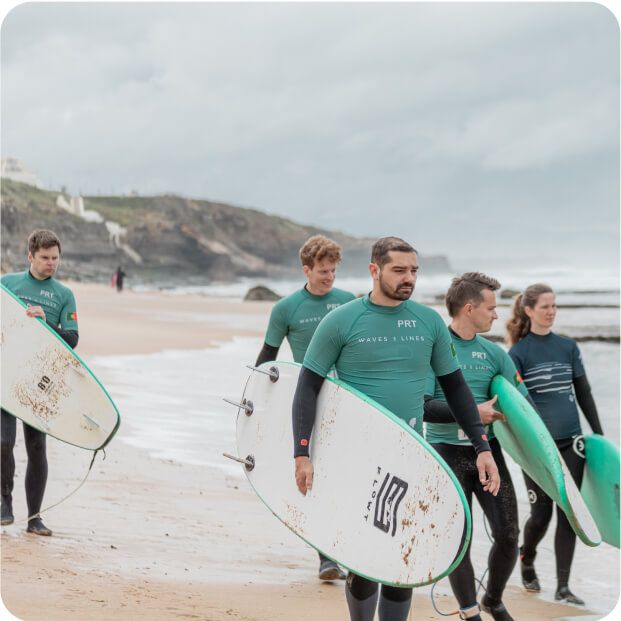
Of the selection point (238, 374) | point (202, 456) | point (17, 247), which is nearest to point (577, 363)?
point (202, 456)

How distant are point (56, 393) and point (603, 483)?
10.2 ft

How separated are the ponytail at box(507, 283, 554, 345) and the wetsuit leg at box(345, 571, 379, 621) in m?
1.85

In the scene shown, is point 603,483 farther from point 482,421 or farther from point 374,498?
point 374,498

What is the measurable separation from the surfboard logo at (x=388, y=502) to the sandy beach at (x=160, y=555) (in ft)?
3.20

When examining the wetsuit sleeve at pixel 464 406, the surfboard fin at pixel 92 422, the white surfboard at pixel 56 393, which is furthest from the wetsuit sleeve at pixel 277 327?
the wetsuit sleeve at pixel 464 406

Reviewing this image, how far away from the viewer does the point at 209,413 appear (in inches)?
378

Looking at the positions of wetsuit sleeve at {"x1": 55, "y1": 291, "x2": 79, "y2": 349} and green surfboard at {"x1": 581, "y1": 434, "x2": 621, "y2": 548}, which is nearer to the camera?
green surfboard at {"x1": 581, "y1": 434, "x2": 621, "y2": 548}

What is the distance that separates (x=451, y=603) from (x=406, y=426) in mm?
1644

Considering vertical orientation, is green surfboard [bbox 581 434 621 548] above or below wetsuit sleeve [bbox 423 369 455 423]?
below

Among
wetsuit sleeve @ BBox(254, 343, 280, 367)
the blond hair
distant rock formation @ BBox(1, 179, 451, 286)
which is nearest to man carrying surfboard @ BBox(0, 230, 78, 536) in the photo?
wetsuit sleeve @ BBox(254, 343, 280, 367)

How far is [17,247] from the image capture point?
2776 inches

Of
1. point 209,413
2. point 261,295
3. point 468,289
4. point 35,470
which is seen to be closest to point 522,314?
point 468,289

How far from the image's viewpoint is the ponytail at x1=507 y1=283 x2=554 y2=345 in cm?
477

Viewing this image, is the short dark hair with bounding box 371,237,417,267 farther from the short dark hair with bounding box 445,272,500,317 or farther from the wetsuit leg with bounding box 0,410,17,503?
the wetsuit leg with bounding box 0,410,17,503
